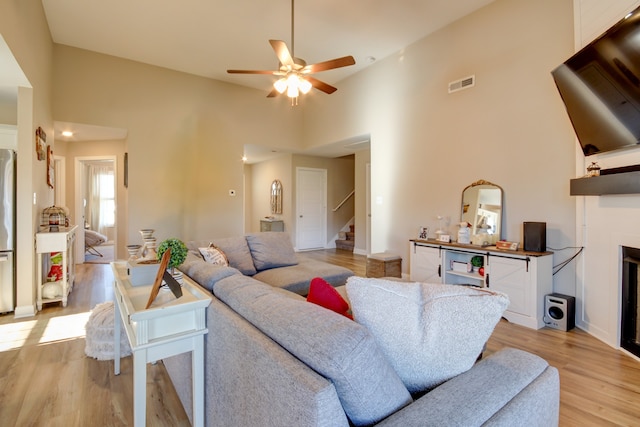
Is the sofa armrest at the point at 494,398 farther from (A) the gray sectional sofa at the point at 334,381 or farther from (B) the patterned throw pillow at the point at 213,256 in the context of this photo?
(B) the patterned throw pillow at the point at 213,256

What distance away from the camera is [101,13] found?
3.75m

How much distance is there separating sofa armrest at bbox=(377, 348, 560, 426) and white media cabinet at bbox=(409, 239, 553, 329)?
2.15m

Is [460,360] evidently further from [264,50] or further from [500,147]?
[264,50]

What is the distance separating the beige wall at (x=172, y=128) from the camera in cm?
462

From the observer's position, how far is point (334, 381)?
29.9 inches

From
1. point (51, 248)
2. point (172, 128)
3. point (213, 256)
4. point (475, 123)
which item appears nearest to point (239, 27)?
point (172, 128)

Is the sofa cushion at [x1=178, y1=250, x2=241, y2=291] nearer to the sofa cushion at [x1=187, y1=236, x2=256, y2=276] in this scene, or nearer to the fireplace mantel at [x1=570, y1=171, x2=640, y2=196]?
the sofa cushion at [x1=187, y1=236, x2=256, y2=276]

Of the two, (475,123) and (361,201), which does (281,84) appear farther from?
(361,201)

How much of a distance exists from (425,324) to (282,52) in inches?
109

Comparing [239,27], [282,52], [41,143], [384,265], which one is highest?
[239,27]

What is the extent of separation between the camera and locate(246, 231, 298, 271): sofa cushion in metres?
3.44

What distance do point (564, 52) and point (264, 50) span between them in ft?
12.0

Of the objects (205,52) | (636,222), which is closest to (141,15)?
(205,52)

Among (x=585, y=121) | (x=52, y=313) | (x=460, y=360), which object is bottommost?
(x=52, y=313)
